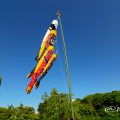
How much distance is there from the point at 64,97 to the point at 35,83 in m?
36.6

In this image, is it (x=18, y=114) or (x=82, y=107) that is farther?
(x=82, y=107)

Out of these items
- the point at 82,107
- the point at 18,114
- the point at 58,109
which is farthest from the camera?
the point at 82,107

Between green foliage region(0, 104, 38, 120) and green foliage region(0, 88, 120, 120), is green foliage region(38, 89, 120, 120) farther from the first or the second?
green foliage region(0, 104, 38, 120)

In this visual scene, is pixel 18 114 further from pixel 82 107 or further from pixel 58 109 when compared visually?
pixel 82 107

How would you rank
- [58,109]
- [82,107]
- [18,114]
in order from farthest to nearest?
[82,107] → [18,114] → [58,109]

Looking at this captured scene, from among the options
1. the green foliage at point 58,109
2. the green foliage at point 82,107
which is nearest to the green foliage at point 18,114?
the green foliage at point 58,109

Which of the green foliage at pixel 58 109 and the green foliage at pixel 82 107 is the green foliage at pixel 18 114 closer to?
the green foliage at pixel 58 109

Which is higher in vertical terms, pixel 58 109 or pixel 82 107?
pixel 82 107

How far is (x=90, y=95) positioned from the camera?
102 m

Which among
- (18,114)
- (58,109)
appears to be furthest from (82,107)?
(58,109)

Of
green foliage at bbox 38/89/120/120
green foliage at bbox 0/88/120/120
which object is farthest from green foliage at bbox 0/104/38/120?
green foliage at bbox 38/89/120/120

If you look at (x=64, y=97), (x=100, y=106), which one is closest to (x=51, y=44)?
(x=64, y=97)

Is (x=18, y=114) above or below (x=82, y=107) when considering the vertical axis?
below

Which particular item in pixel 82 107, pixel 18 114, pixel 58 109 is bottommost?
pixel 58 109
